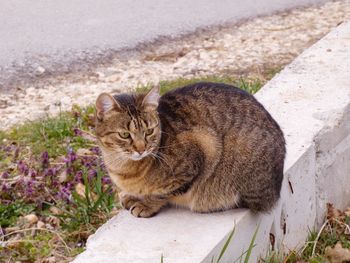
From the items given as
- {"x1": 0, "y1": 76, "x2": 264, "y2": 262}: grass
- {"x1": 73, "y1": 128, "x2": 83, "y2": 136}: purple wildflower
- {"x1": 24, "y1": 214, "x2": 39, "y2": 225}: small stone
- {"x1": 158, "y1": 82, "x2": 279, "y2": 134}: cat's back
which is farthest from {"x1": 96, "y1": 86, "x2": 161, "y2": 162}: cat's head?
{"x1": 73, "y1": 128, "x2": 83, "y2": 136}: purple wildflower

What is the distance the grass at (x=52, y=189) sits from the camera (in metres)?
3.89

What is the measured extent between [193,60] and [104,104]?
9.80 feet

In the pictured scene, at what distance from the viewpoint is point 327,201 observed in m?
4.74

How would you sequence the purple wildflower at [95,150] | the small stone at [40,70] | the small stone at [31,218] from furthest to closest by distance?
1. the small stone at [40,70]
2. the purple wildflower at [95,150]
3. the small stone at [31,218]

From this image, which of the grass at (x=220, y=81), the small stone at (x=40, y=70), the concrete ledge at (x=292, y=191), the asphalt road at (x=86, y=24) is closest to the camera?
the concrete ledge at (x=292, y=191)

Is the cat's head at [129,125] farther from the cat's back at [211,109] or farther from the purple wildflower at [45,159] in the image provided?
the purple wildflower at [45,159]

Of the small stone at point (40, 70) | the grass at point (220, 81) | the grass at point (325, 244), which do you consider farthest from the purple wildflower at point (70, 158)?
the small stone at point (40, 70)

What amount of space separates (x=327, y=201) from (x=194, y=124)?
58.7 inches

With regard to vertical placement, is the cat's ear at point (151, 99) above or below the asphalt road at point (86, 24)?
above

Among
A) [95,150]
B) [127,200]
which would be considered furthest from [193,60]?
[127,200]

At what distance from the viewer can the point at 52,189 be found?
4.35 m

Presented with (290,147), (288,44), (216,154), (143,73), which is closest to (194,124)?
(216,154)

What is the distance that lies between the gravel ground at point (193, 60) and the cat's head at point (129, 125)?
195cm

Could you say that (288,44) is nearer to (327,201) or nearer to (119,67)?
(119,67)
